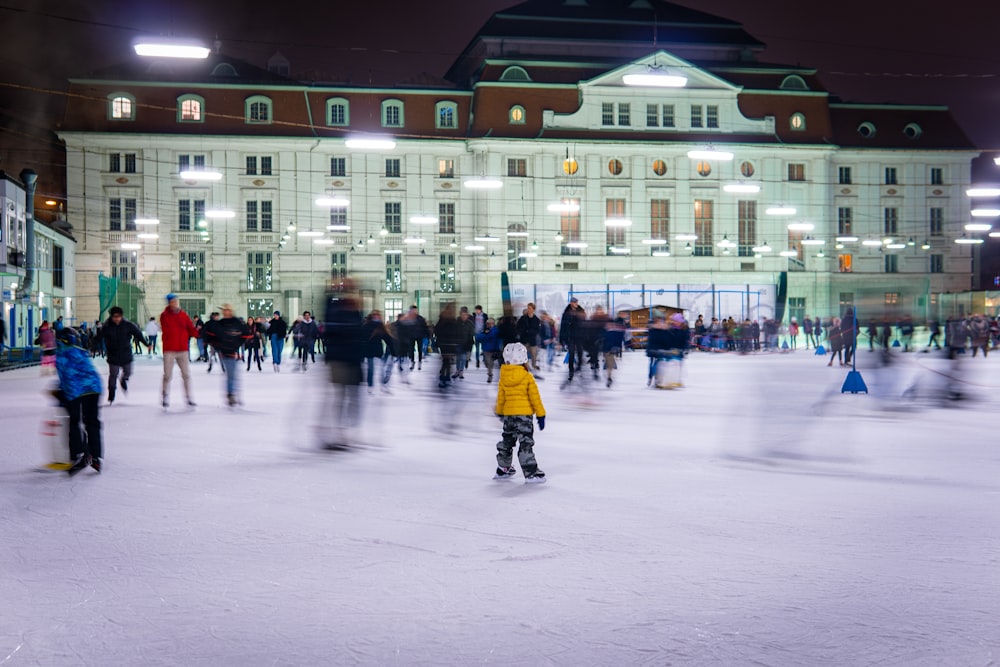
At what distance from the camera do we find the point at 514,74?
61.2 meters

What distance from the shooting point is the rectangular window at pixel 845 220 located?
223ft

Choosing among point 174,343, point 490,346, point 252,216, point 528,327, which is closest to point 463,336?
point 528,327

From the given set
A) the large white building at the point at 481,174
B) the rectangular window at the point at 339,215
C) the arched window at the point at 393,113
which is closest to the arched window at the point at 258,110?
the large white building at the point at 481,174

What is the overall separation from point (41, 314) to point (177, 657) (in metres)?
39.6

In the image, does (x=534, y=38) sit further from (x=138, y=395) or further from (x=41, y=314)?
(x=138, y=395)

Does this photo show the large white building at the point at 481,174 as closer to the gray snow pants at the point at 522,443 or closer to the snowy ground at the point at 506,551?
the snowy ground at the point at 506,551

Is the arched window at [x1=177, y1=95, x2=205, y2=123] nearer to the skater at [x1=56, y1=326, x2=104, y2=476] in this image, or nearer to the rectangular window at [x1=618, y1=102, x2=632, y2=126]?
the rectangular window at [x1=618, y1=102, x2=632, y2=126]

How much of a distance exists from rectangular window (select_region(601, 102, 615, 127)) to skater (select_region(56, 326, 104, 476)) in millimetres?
55849

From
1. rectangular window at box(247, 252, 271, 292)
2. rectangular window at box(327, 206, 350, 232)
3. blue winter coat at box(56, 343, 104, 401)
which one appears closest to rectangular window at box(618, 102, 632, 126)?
rectangular window at box(327, 206, 350, 232)

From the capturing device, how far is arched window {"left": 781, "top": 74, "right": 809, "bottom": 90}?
64875 mm

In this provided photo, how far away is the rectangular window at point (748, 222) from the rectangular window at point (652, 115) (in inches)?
276

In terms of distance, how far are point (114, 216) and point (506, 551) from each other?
194 feet

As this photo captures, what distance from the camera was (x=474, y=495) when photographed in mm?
8234

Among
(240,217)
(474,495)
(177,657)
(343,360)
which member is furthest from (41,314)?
(177,657)
